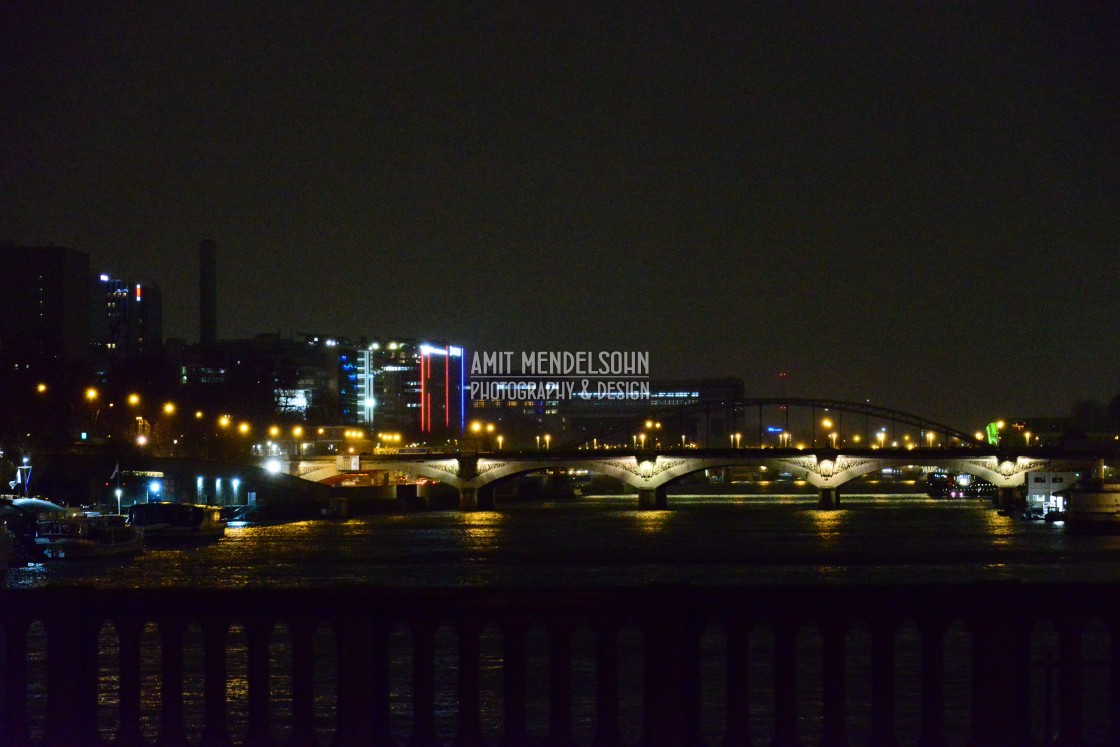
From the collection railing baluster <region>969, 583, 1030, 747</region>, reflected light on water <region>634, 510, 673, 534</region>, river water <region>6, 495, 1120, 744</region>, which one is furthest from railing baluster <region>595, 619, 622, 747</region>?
reflected light on water <region>634, 510, 673, 534</region>

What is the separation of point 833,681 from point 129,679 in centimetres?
413

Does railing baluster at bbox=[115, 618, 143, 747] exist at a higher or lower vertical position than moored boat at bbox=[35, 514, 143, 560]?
higher

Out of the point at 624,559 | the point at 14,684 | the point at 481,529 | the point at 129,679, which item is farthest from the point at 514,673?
the point at 481,529

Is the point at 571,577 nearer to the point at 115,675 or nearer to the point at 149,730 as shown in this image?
the point at 115,675

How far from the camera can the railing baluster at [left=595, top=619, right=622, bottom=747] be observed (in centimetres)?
875

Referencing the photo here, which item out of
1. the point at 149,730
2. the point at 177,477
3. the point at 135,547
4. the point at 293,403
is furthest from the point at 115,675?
the point at 293,403

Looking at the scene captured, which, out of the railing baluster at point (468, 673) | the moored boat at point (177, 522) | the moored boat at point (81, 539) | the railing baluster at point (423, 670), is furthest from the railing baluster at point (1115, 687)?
the moored boat at point (177, 522)

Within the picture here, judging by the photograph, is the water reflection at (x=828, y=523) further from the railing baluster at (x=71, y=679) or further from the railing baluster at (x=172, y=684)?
the railing baluster at (x=71, y=679)

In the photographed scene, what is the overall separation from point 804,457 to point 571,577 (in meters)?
75.8

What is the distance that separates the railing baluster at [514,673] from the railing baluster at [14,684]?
9.41ft

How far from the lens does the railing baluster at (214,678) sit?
360 inches

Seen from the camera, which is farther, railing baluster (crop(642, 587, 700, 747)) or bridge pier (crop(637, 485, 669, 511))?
bridge pier (crop(637, 485, 669, 511))

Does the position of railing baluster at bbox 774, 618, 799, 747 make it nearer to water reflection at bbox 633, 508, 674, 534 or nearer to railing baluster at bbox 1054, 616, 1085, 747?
railing baluster at bbox 1054, 616, 1085, 747

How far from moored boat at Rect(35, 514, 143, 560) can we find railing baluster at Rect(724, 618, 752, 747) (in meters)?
52.3
